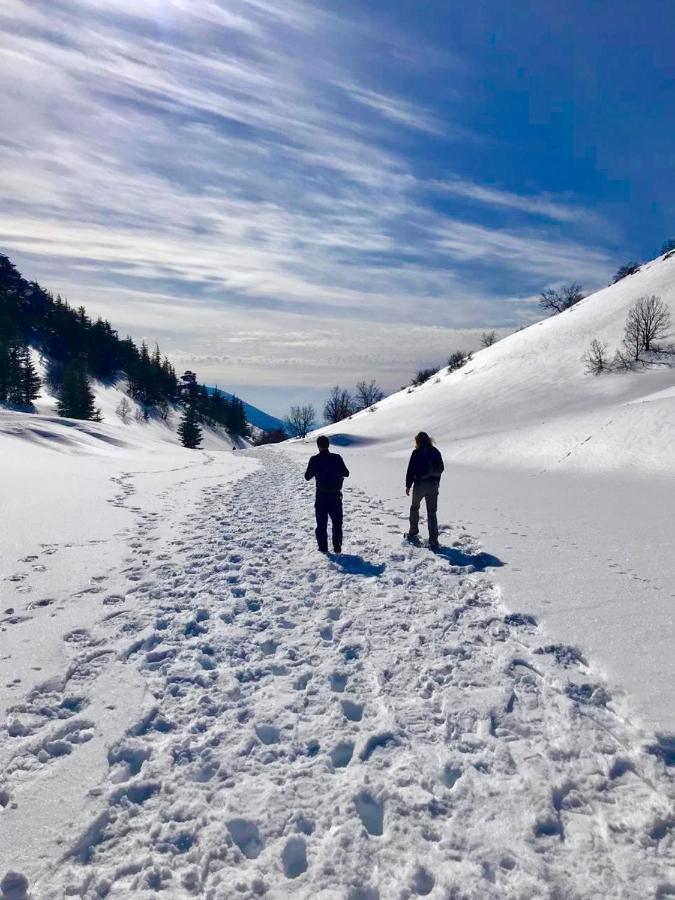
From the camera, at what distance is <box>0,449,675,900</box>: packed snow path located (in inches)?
112

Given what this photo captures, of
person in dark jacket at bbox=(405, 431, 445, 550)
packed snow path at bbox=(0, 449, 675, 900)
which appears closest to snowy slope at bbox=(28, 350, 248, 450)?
person in dark jacket at bbox=(405, 431, 445, 550)

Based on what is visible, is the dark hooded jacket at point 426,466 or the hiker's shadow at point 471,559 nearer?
the hiker's shadow at point 471,559

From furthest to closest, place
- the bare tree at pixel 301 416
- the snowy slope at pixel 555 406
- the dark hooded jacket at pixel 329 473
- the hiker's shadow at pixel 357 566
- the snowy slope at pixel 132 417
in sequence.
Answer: the bare tree at pixel 301 416
the snowy slope at pixel 132 417
the snowy slope at pixel 555 406
the dark hooded jacket at pixel 329 473
the hiker's shadow at pixel 357 566

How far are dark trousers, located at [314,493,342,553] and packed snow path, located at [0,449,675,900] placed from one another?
8.36ft

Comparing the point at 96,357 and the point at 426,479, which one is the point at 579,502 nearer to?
the point at 426,479

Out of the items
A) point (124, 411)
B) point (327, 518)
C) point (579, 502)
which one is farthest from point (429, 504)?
point (124, 411)

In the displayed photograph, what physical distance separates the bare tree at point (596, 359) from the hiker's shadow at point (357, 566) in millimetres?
38669

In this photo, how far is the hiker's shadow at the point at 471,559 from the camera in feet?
27.1

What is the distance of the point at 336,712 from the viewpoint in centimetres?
430

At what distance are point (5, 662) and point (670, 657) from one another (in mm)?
6941

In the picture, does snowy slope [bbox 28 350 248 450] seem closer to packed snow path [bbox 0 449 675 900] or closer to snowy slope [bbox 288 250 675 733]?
snowy slope [bbox 288 250 675 733]

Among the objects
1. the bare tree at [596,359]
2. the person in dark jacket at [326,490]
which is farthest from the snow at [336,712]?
the bare tree at [596,359]

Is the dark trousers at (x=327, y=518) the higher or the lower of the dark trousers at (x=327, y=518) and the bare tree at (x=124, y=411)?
the lower

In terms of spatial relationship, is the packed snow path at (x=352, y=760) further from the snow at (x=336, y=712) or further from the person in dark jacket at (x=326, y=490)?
the person in dark jacket at (x=326, y=490)
